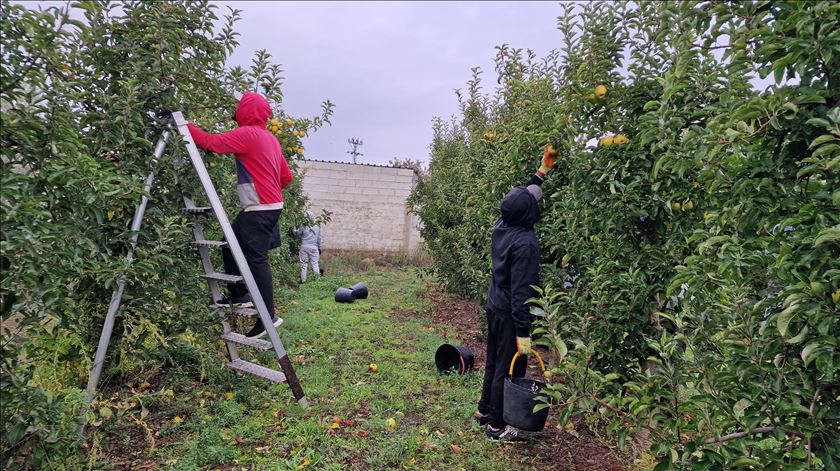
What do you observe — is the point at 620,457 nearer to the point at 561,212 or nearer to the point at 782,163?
the point at 561,212

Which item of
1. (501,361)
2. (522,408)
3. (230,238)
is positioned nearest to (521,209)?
(501,361)

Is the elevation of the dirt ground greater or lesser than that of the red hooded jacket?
lesser

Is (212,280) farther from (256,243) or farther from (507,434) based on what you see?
(507,434)

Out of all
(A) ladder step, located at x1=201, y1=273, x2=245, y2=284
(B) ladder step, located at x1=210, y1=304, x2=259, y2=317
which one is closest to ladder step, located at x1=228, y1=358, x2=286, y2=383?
(B) ladder step, located at x1=210, y1=304, x2=259, y2=317

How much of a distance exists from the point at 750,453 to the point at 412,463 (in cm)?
189

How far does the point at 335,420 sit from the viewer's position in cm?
346

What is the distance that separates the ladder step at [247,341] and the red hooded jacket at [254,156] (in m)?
0.99

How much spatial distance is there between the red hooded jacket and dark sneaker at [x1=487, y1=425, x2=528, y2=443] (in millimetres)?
2362

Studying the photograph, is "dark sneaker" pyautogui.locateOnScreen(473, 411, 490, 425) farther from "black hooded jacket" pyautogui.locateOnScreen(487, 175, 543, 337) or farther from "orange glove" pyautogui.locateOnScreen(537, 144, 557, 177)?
"orange glove" pyautogui.locateOnScreen(537, 144, 557, 177)

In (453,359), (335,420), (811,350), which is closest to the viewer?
(811,350)

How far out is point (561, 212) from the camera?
341cm

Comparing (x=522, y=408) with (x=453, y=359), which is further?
(x=453, y=359)

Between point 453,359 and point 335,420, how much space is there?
5.36 feet

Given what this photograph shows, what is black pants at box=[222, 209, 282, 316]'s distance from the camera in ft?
12.8
